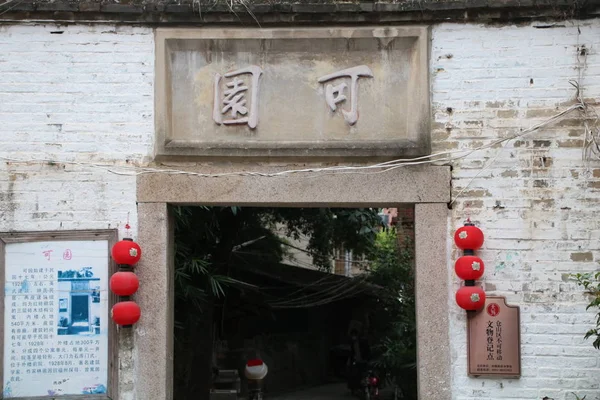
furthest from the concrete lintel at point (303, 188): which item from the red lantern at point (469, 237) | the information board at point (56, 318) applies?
the information board at point (56, 318)

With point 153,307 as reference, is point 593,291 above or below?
above

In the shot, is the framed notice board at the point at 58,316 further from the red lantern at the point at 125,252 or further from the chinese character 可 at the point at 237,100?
the chinese character 可 at the point at 237,100

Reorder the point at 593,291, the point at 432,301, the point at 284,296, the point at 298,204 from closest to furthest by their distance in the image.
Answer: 1. the point at 593,291
2. the point at 432,301
3. the point at 298,204
4. the point at 284,296

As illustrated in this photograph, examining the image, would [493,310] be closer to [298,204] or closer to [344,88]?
[298,204]

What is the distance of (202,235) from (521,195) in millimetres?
5125

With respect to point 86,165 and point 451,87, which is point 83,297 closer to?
point 86,165

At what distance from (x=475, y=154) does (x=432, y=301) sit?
1.18 m

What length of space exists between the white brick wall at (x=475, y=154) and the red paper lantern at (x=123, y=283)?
478 mm

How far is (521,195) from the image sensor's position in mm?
5867

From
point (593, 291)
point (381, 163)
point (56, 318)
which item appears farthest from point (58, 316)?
point (593, 291)

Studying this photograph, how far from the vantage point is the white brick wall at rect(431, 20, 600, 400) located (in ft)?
18.8

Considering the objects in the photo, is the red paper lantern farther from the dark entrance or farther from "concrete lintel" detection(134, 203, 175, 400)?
the dark entrance

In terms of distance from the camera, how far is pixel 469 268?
221 inches

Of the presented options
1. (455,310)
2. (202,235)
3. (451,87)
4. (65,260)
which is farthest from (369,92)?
(202,235)
